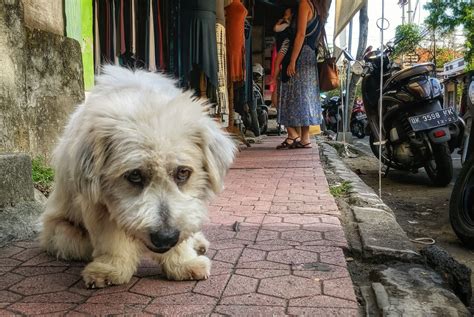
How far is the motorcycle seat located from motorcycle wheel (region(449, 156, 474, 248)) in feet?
9.38

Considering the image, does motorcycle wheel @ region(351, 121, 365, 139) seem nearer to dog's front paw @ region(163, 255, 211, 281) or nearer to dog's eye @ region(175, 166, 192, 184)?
dog's front paw @ region(163, 255, 211, 281)

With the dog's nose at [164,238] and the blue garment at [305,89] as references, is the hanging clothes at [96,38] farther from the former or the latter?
the dog's nose at [164,238]

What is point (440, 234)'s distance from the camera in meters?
4.40

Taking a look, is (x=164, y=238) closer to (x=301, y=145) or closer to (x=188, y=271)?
(x=188, y=271)

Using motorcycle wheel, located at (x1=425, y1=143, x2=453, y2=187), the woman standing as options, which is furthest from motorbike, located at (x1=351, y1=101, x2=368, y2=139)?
motorcycle wheel, located at (x1=425, y1=143, x2=453, y2=187)

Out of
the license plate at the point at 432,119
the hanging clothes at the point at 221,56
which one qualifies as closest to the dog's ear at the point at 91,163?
the license plate at the point at 432,119

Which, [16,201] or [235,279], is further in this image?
[16,201]

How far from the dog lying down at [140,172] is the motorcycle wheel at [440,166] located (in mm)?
4544

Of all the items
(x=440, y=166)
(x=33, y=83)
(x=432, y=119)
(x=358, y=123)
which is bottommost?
(x=440, y=166)

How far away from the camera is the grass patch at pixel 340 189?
185 inches

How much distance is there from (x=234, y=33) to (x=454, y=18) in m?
21.7

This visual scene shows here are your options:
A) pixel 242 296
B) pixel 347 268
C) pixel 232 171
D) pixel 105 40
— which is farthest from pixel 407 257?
pixel 105 40

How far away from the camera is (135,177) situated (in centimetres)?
199

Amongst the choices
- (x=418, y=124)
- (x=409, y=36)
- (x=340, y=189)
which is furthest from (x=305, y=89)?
(x=409, y=36)
